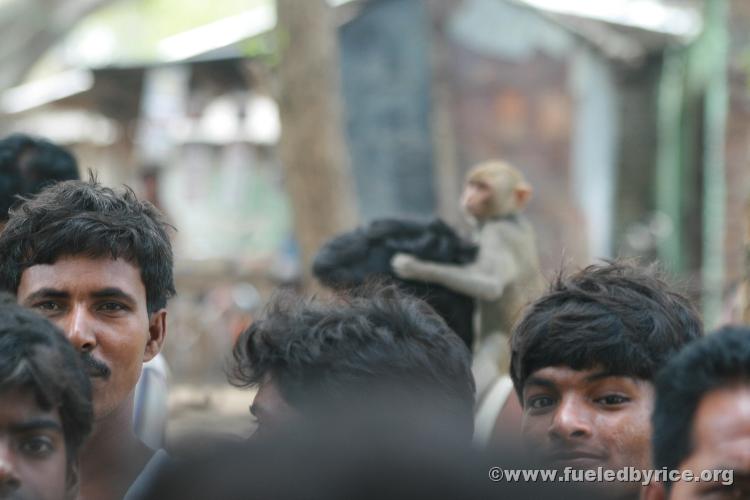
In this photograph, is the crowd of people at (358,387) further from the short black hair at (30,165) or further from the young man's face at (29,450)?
the short black hair at (30,165)

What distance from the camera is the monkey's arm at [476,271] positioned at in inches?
150

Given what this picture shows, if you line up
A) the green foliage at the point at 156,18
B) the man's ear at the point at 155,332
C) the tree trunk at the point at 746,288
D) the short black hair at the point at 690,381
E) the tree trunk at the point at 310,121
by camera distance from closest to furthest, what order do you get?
the short black hair at the point at 690,381
the man's ear at the point at 155,332
the tree trunk at the point at 746,288
the tree trunk at the point at 310,121
the green foliage at the point at 156,18

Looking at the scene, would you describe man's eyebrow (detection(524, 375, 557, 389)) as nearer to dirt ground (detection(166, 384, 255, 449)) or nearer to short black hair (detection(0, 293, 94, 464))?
short black hair (detection(0, 293, 94, 464))

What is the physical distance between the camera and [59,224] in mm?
2709

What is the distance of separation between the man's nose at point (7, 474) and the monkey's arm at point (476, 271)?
200 centimetres

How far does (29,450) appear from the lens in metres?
1.97

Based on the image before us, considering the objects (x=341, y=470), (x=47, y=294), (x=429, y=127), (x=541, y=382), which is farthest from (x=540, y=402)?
(x=429, y=127)

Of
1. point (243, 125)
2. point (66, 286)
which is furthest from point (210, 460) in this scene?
point (243, 125)

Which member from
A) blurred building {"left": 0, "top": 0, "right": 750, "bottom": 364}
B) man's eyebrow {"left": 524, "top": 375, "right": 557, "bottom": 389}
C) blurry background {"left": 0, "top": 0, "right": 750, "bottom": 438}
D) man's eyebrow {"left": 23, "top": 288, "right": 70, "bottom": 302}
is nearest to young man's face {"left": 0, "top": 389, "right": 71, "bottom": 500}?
man's eyebrow {"left": 23, "top": 288, "right": 70, "bottom": 302}

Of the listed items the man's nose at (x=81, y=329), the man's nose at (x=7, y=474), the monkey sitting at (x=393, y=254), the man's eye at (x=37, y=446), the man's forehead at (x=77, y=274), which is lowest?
the man's nose at (x=7, y=474)

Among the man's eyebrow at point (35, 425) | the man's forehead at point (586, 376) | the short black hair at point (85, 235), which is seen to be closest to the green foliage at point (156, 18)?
the short black hair at point (85, 235)

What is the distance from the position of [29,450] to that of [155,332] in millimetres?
908

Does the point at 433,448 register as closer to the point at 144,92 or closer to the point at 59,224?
the point at 59,224

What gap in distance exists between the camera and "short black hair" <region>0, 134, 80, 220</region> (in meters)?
3.79
